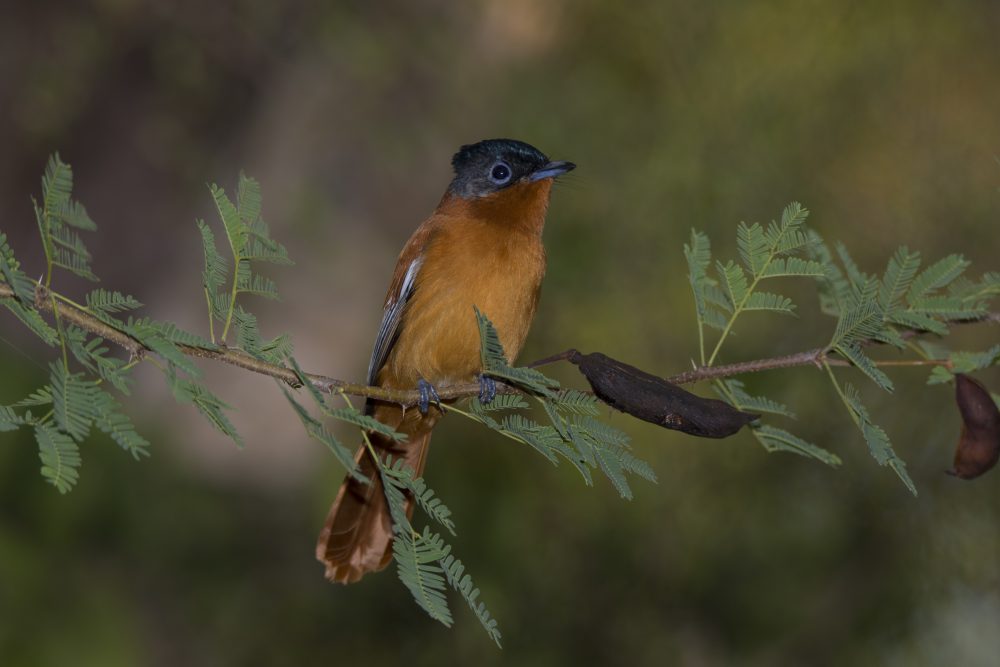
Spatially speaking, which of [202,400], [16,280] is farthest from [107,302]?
[202,400]

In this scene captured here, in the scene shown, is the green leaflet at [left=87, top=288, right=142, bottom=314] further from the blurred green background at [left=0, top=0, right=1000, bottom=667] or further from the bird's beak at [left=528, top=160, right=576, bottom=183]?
the blurred green background at [left=0, top=0, right=1000, bottom=667]

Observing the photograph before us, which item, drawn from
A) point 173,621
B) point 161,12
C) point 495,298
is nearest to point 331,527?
point 495,298

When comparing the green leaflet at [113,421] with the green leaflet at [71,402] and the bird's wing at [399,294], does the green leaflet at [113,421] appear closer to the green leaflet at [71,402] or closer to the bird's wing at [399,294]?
the green leaflet at [71,402]

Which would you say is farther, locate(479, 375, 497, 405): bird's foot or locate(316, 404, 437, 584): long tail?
locate(316, 404, 437, 584): long tail

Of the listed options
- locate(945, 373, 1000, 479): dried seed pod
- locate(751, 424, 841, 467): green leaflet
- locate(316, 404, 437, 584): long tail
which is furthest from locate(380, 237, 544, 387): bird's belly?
locate(945, 373, 1000, 479): dried seed pod

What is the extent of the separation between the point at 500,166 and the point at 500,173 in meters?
0.03

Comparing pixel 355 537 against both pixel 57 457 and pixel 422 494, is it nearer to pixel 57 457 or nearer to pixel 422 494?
pixel 422 494

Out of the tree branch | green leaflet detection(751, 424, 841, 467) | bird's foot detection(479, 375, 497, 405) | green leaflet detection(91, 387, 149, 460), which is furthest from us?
bird's foot detection(479, 375, 497, 405)

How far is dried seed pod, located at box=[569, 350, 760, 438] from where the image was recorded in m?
2.30

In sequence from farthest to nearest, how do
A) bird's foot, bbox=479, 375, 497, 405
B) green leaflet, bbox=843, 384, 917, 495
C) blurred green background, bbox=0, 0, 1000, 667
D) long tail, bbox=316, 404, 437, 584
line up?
1. blurred green background, bbox=0, 0, 1000, 667
2. long tail, bbox=316, 404, 437, 584
3. bird's foot, bbox=479, 375, 497, 405
4. green leaflet, bbox=843, 384, 917, 495

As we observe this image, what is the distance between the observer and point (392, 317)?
167 inches

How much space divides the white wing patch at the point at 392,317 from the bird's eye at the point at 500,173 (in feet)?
1.62

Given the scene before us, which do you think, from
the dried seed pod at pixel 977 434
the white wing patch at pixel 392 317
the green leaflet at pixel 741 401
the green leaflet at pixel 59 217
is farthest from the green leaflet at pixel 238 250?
the dried seed pod at pixel 977 434

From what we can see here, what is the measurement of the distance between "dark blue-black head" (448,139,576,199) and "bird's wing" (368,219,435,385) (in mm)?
266
